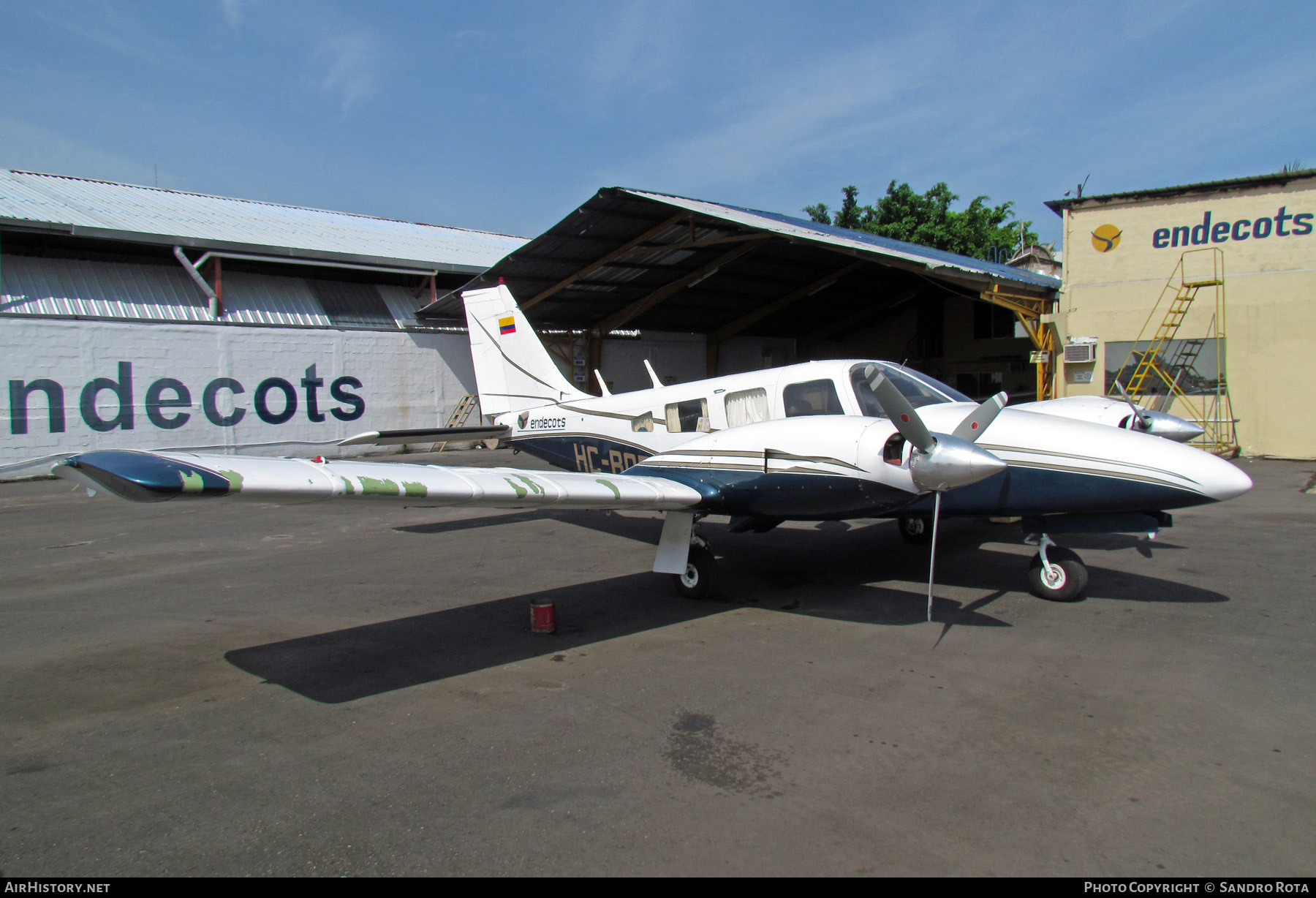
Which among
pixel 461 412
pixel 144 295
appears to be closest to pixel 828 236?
pixel 461 412

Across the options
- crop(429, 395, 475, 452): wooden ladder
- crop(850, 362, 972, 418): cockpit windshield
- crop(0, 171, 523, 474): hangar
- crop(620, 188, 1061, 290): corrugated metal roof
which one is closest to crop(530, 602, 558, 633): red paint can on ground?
crop(850, 362, 972, 418): cockpit windshield

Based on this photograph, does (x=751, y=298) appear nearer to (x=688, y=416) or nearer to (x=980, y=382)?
(x=980, y=382)

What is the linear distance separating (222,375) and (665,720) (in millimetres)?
19504

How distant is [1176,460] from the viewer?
6004 mm

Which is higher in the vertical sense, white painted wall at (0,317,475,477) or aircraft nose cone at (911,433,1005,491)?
white painted wall at (0,317,475,477)

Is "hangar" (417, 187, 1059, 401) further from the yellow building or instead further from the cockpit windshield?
the cockpit windshield

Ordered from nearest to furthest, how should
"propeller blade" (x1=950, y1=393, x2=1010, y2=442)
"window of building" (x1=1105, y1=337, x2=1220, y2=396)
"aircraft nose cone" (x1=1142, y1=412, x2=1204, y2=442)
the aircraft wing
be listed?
1. the aircraft wing
2. "propeller blade" (x1=950, y1=393, x2=1010, y2=442)
3. "aircraft nose cone" (x1=1142, y1=412, x2=1204, y2=442)
4. "window of building" (x1=1105, y1=337, x2=1220, y2=396)

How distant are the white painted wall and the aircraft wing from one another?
13479 millimetres

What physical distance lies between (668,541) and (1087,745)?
3980mm

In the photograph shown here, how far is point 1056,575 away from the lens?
689 centimetres

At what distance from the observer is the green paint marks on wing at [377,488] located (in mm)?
4738

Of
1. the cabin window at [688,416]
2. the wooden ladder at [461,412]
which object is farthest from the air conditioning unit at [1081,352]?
the wooden ladder at [461,412]

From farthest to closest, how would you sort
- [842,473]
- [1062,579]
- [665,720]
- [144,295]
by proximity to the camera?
1. [144,295]
2. [1062,579]
3. [842,473]
4. [665,720]

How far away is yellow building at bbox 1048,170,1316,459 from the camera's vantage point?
16.9m
